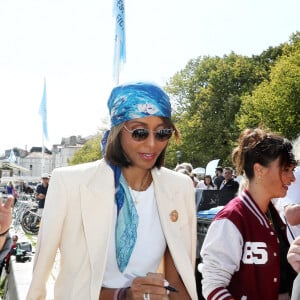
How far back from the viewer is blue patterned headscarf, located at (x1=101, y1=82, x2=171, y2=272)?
2.35m

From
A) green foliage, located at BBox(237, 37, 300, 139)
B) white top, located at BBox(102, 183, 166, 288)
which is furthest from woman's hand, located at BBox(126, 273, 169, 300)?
green foliage, located at BBox(237, 37, 300, 139)

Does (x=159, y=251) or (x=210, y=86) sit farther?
(x=210, y=86)

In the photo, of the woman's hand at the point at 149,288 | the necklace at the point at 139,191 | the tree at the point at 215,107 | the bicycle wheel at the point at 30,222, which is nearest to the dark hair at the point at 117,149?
the necklace at the point at 139,191

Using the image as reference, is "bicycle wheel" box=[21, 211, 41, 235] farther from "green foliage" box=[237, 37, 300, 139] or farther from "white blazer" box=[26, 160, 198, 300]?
"green foliage" box=[237, 37, 300, 139]

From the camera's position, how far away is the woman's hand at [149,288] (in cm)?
213

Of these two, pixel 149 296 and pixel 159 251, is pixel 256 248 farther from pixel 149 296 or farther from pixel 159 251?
pixel 149 296

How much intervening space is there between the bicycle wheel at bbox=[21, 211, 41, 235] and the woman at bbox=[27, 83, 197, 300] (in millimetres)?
14579

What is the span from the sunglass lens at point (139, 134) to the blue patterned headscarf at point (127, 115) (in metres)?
0.06

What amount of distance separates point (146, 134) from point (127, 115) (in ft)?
0.40

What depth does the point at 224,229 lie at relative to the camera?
266 cm

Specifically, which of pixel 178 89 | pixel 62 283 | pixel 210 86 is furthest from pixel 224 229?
pixel 178 89

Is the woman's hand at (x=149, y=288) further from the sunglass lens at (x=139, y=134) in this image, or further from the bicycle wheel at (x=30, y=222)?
the bicycle wheel at (x=30, y=222)

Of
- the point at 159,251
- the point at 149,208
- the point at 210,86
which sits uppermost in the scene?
the point at 210,86

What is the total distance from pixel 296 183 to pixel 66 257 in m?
1.70
